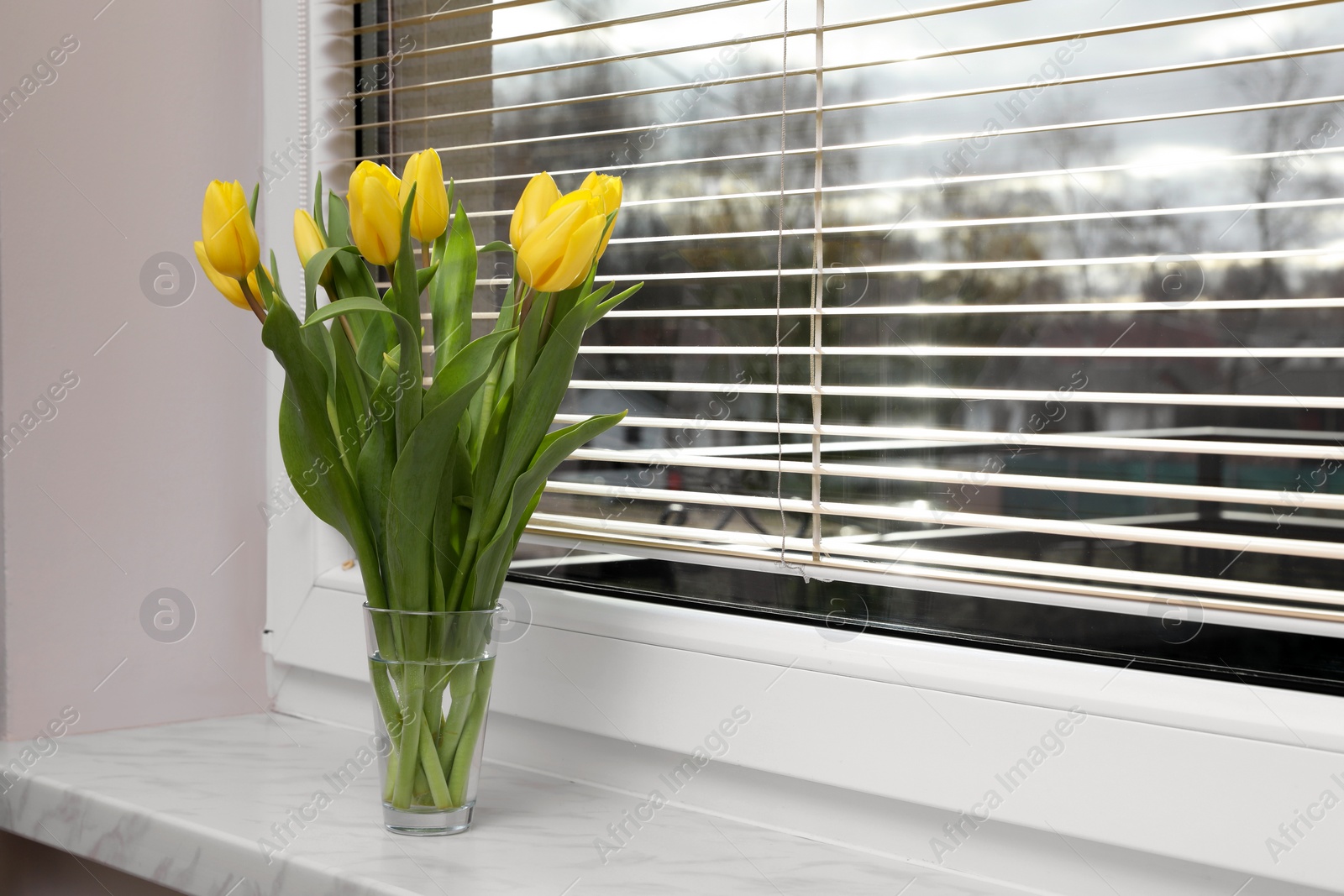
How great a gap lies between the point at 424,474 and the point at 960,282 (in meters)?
0.39

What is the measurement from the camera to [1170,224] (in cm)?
65

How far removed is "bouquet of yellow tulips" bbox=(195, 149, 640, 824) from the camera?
699 mm

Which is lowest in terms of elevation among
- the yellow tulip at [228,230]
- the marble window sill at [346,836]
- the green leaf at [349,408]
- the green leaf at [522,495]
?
the marble window sill at [346,836]

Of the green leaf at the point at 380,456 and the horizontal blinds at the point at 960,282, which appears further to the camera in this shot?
the green leaf at the point at 380,456

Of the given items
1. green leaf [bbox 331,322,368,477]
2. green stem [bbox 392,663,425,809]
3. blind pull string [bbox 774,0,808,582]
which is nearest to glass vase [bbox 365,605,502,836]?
green stem [bbox 392,663,425,809]

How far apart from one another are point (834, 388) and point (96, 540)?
0.74 meters

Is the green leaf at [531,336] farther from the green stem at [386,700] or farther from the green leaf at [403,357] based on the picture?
the green stem at [386,700]

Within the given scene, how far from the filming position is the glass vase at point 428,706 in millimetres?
743

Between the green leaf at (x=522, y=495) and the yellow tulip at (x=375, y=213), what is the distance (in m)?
0.17

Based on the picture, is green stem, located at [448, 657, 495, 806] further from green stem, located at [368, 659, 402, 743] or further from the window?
the window

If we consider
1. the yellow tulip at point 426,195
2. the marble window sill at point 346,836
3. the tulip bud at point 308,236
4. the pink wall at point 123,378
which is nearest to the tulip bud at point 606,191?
the yellow tulip at point 426,195

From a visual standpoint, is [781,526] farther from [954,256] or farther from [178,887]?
[178,887]

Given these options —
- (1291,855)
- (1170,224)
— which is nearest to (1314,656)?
(1291,855)

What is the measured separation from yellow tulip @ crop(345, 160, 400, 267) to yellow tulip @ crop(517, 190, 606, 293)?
9cm
